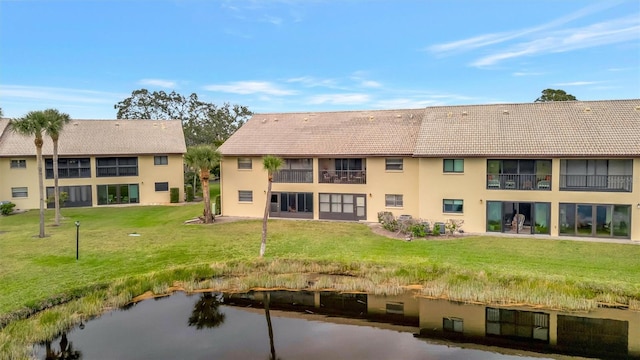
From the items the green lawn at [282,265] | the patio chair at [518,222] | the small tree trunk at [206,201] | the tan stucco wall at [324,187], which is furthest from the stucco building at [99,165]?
the patio chair at [518,222]

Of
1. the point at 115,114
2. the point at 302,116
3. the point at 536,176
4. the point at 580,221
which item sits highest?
the point at 115,114

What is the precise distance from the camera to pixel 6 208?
3269 cm

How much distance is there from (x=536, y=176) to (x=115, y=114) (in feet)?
195

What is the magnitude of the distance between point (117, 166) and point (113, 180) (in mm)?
1216

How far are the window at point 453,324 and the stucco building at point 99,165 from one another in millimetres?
29609

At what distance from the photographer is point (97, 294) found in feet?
51.2

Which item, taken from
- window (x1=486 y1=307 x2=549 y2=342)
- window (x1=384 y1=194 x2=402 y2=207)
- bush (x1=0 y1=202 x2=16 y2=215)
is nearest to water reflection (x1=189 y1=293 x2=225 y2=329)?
window (x1=486 y1=307 x2=549 y2=342)

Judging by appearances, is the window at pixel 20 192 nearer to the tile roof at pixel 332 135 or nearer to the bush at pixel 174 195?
the bush at pixel 174 195

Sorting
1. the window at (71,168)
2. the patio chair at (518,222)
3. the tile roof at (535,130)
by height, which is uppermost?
the tile roof at (535,130)

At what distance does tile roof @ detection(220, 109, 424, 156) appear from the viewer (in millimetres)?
28641

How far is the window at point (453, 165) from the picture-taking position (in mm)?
25234

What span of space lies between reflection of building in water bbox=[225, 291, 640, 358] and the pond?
0.10ft

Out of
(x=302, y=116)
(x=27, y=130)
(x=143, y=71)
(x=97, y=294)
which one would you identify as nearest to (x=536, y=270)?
(x=97, y=294)

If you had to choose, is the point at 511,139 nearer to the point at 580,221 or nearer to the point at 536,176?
the point at 536,176
